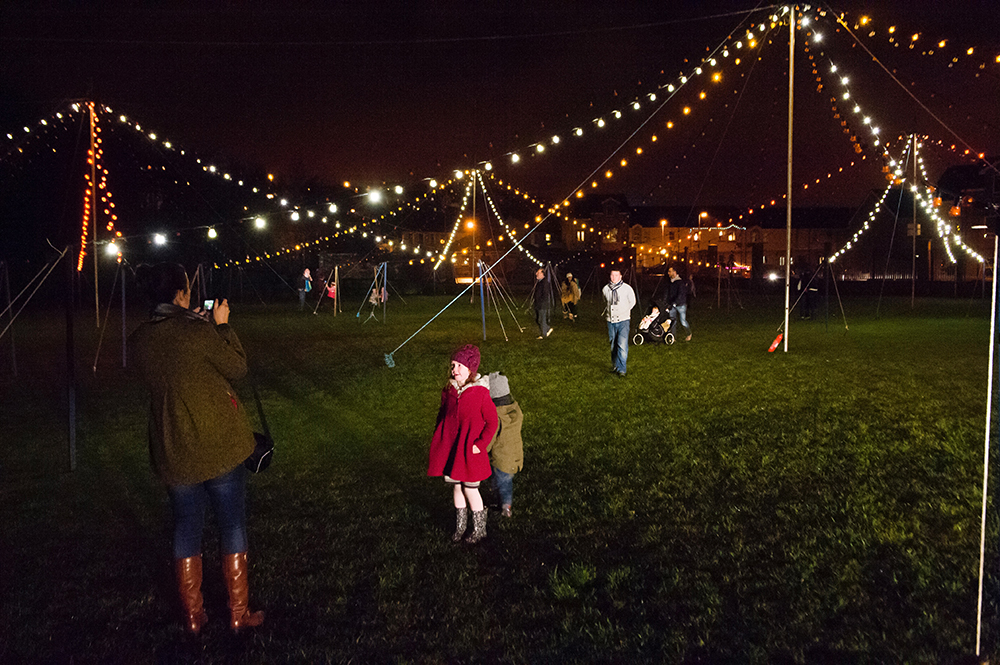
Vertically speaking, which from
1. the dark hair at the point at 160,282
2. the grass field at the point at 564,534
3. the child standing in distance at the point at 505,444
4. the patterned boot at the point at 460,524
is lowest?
the grass field at the point at 564,534

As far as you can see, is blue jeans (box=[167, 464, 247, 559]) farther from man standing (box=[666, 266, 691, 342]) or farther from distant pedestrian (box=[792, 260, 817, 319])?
distant pedestrian (box=[792, 260, 817, 319])

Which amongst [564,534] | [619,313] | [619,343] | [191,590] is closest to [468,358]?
[564,534]

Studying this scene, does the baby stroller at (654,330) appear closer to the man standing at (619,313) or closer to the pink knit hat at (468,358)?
the man standing at (619,313)

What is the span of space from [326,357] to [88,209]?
819cm

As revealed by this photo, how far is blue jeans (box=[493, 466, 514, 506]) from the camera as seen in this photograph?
17.1 ft

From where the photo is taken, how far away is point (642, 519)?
522 cm

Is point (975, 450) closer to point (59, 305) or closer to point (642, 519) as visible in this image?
point (642, 519)

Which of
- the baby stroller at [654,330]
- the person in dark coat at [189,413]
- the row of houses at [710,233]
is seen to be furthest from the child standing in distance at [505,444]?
the row of houses at [710,233]

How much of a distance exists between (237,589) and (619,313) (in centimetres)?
811

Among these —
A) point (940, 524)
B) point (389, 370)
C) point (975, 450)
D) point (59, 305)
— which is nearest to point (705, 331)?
point (389, 370)

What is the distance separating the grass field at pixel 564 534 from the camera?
3615mm

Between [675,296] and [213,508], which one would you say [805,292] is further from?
[213,508]

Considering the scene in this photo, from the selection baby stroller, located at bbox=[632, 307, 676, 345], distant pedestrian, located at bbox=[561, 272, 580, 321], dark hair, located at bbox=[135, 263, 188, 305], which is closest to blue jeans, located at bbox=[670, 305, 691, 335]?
baby stroller, located at bbox=[632, 307, 676, 345]

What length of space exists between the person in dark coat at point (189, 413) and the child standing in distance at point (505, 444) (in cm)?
189
